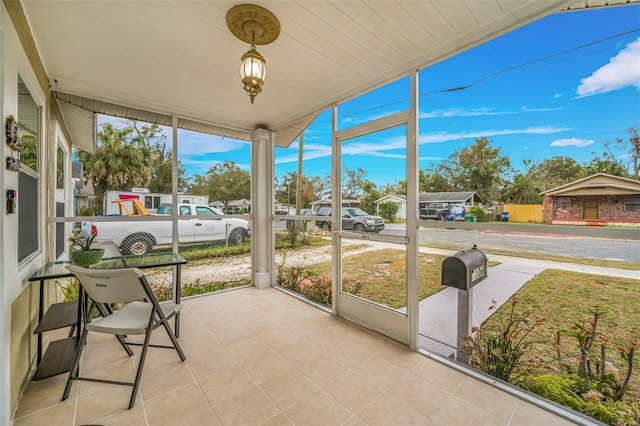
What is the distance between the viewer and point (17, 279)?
5.83 feet

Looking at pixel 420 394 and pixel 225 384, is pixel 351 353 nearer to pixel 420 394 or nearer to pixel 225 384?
pixel 420 394

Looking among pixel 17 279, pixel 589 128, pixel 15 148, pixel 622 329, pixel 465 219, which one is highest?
pixel 589 128

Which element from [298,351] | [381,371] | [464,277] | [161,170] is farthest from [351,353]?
[161,170]

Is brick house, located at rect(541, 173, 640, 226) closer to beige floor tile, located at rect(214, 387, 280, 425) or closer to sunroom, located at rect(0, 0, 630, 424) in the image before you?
sunroom, located at rect(0, 0, 630, 424)

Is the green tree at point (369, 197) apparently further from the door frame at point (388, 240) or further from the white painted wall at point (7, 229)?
the white painted wall at point (7, 229)

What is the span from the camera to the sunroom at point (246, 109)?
5.65 feet

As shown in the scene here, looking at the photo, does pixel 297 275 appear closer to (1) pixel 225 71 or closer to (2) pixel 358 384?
(2) pixel 358 384

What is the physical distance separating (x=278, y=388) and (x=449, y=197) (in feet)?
6.62

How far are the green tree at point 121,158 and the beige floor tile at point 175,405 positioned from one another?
244cm

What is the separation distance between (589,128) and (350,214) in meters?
2.06

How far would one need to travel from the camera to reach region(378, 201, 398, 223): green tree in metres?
2.71

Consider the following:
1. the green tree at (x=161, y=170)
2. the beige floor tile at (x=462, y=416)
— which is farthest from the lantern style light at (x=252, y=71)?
the beige floor tile at (x=462, y=416)

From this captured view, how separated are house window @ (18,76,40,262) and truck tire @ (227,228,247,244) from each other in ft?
6.93

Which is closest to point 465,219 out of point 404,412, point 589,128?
point 589,128
